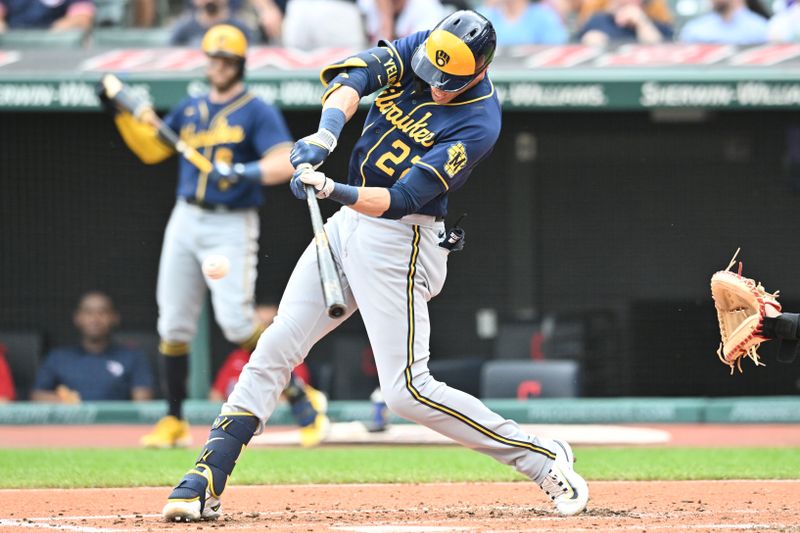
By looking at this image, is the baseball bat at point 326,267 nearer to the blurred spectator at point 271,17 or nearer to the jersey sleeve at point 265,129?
the jersey sleeve at point 265,129

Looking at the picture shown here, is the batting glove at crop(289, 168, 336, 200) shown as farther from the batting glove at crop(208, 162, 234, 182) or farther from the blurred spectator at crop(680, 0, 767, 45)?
the blurred spectator at crop(680, 0, 767, 45)

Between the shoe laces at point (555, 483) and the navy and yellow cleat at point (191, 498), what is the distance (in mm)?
1040

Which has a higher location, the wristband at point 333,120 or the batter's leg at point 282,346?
the wristband at point 333,120

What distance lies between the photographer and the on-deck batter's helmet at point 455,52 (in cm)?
415

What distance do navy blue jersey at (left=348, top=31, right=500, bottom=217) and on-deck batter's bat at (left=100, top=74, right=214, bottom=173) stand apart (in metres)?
2.67

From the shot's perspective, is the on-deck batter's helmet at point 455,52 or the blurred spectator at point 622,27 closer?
the on-deck batter's helmet at point 455,52

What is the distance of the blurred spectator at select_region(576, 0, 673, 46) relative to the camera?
9102 mm

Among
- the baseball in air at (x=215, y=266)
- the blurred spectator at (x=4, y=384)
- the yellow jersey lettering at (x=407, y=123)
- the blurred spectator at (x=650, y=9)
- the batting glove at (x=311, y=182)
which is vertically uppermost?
the blurred spectator at (x=650, y=9)

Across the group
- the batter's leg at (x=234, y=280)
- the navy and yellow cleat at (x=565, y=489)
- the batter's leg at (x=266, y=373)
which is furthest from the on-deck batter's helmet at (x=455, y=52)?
the batter's leg at (x=234, y=280)

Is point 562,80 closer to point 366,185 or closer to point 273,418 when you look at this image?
point 273,418

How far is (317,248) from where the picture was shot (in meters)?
4.13

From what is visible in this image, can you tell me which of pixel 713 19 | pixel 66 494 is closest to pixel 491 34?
pixel 66 494

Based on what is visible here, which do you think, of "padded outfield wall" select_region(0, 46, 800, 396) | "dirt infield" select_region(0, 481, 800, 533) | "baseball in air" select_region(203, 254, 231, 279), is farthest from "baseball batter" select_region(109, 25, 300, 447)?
"dirt infield" select_region(0, 481, 800, 533)

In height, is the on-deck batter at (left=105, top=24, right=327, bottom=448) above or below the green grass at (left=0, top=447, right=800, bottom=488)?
above
